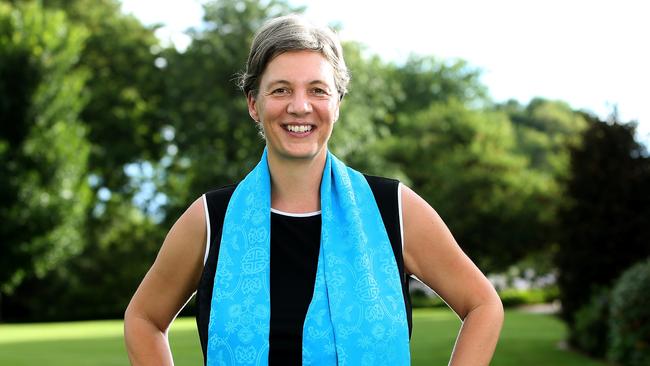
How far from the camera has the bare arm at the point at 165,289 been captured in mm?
2652

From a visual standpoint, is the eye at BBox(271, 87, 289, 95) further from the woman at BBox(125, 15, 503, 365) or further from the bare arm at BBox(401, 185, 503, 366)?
the bare arm at BBox(401, 185, 503, 366)

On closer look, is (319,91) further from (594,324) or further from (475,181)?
(475,181)

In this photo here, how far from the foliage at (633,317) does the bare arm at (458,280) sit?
993cm

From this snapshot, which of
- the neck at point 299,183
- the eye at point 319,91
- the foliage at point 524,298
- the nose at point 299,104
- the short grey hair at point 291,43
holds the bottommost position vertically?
the foliage at point 524,298

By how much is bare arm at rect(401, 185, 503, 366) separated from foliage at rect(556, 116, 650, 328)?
13.4m

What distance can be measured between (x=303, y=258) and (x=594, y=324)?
13.6 meters

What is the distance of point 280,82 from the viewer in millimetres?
2580

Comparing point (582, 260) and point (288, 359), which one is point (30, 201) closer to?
point (582, 260)

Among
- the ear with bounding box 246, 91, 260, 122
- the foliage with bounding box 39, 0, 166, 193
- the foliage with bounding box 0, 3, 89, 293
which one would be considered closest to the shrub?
the ear with bounding box 246, 91, 260, 122

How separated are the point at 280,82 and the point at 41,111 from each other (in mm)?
31034

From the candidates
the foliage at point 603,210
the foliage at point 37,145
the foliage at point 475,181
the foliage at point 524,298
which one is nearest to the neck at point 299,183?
the foliage at point 603,210

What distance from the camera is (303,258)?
8.62 feet

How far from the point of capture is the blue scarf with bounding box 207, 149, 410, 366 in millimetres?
2500

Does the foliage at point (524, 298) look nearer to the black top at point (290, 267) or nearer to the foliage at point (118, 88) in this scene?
the foliage at point (118, 88)
